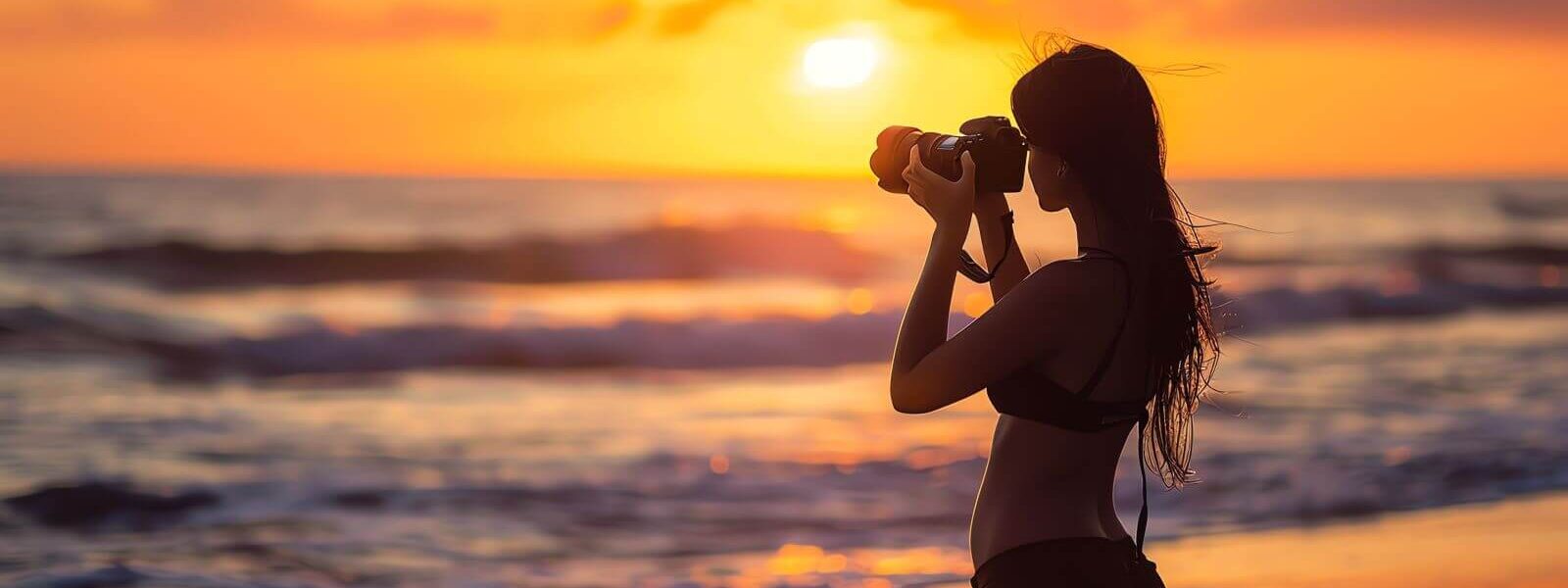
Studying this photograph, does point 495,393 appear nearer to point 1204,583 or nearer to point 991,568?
point 1204,583

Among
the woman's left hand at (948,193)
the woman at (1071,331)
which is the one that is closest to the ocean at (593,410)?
the woman at (1071,331)

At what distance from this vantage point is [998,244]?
8.25ft

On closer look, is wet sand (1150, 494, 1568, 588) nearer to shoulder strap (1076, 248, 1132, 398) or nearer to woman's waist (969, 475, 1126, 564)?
woman's waist (969, 475, 1126, 564)

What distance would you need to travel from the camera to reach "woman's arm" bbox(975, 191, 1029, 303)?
249 centimetres

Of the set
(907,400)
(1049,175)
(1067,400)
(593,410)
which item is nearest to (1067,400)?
(1067,400)

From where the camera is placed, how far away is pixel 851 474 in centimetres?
893

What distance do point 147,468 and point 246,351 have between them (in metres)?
7.96

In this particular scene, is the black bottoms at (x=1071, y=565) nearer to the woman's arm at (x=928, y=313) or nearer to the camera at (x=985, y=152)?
the woman's arm at (x=928, y=313)

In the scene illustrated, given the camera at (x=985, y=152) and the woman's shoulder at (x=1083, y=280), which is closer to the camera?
the woman's shoulder at (x=1083, y=280)

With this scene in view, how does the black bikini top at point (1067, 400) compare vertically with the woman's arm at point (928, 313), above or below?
below

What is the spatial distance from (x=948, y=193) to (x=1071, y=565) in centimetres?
59

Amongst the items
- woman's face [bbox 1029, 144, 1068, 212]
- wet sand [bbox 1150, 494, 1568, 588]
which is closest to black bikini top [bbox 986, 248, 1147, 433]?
woman's face [bbox 1029, 144, 1068, 212]

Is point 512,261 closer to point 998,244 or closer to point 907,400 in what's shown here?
point 998,244

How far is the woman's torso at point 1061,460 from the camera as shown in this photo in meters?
2.22
